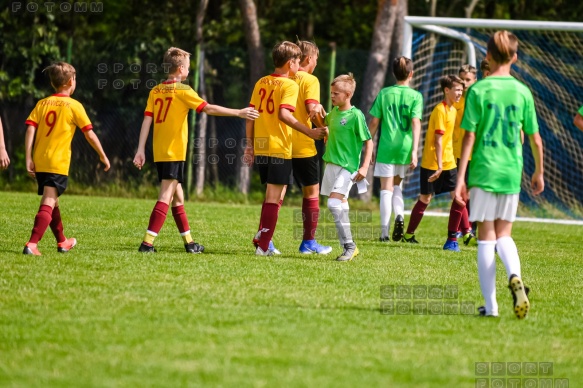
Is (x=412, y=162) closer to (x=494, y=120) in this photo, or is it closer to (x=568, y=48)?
(x=494, y=120)

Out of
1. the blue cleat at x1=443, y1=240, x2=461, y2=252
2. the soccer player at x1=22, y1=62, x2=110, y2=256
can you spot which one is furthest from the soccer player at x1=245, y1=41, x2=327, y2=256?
the blue cleat at x1=443, y1=240, x2=461, y2=252

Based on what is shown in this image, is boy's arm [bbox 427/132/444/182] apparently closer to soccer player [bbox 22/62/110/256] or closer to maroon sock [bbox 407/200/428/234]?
maroon sock [bbox 407/200/428/234]

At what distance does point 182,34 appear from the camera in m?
22.8

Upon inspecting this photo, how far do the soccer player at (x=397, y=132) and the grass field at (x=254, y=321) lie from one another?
1.31 m

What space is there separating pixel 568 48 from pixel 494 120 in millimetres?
11812

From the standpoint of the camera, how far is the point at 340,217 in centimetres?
902

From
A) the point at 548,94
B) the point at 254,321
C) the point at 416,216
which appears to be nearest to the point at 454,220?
the point at 416,216

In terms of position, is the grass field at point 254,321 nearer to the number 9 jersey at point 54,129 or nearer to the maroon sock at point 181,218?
the maroon sock at point 181,218

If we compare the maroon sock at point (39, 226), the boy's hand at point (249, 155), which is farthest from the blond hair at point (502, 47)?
the maroon sock at point (39, 226)

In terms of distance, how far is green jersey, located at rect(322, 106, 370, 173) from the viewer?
9047 millimetres

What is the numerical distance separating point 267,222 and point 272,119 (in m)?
0.92

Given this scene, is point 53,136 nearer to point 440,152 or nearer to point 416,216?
point 440,152

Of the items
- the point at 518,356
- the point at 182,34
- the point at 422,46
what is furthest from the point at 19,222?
the point at 182,34

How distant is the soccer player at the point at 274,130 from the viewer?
9.03 meters
